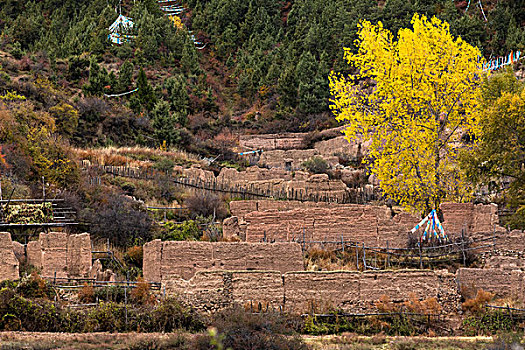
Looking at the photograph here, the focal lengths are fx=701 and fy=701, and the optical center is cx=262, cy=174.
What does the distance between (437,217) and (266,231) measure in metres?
5.38

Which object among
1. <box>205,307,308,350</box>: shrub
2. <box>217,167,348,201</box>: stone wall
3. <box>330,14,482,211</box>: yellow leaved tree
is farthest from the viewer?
<box>217,167,348,201</box>: stone wall

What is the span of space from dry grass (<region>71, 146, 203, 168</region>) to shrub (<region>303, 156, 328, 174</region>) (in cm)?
591

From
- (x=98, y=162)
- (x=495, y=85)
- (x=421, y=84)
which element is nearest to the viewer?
(x=421, y=84)

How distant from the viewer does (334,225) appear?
71.1 feet

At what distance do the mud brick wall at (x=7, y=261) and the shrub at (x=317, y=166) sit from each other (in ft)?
72.2

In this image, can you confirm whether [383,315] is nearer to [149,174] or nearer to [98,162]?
[149,174]

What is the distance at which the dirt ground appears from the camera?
13648 mm

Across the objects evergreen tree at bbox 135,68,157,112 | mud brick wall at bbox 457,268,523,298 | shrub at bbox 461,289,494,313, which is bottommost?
shrub at bbox 461,289,494,313

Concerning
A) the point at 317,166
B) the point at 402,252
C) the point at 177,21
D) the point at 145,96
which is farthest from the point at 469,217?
the point at 177,21

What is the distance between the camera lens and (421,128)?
25547 millimetres

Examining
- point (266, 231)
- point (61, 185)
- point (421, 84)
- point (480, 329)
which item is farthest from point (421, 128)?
point (61, 185)

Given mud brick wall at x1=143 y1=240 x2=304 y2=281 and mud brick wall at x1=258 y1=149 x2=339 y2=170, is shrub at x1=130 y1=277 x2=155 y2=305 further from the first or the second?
mud brick wall at x1=258 y1=149 x2=339 y2=170

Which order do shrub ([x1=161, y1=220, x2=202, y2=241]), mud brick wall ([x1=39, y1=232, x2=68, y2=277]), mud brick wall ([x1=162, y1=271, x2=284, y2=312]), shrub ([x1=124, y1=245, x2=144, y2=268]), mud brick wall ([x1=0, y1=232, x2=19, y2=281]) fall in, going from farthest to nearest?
shrub ([x1=161, y1=220, x2=202, y2=241]) → shrub ([x1=124, y1=245, x2=144, y2=268]) → mud brick wall ([x1=39, y1=232, x2=68, y2=277]) → mud brick wall ([x1=0, y1=232, x2=19, y2=281]) → mud brick wall ([x1=162, y1=271, x2=284, y2=312])

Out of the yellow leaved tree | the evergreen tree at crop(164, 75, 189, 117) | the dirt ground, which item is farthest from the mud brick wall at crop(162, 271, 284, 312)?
the evergreen tree at crop(164, 75, 189, 117)
